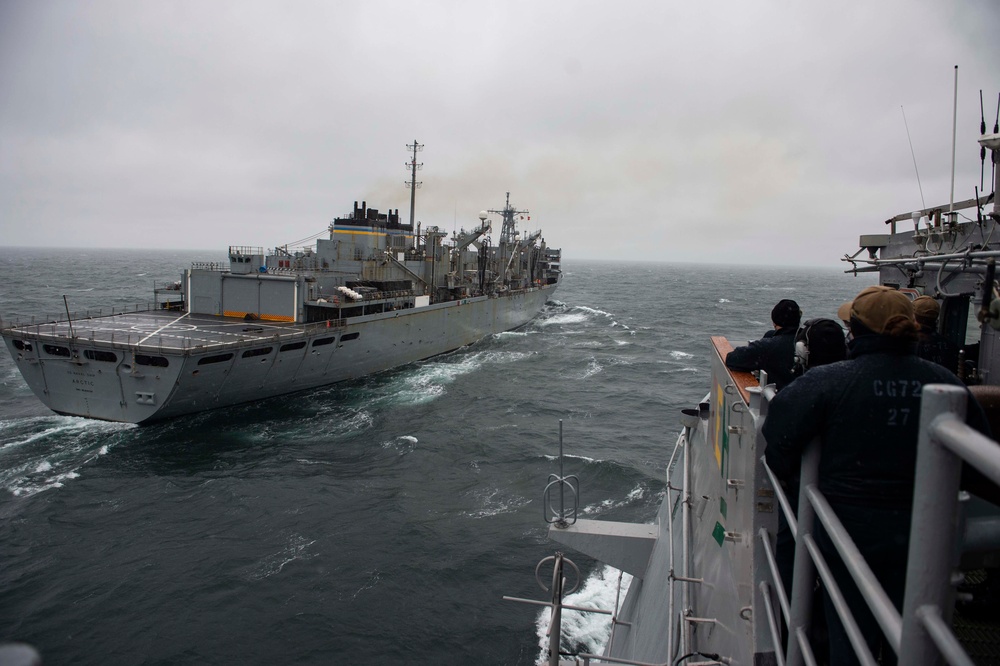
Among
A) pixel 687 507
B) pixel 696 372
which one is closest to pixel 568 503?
pixel 687 507

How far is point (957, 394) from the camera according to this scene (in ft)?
4.10

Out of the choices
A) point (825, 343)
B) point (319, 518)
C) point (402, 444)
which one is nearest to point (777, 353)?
point (825, 343)

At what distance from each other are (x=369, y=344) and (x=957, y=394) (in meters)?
28.4

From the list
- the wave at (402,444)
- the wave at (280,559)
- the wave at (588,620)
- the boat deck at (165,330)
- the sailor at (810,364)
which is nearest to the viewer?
the sailor at (810,364)

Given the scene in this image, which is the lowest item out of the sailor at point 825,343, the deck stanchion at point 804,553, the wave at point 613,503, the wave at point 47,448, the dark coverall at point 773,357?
the wave at point 47,448

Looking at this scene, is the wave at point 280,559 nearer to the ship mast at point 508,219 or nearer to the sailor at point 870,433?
the sailor at point 870,433

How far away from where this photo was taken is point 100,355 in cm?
2103

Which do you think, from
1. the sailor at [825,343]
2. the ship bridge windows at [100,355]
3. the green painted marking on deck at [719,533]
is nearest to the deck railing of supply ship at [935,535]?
the sailor at [825,343]

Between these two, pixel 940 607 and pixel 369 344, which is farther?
pixel 369 344

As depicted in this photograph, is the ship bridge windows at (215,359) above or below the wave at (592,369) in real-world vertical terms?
above

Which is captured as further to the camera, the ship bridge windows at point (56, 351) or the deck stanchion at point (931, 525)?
the ship bridge windows at point (56, 351)

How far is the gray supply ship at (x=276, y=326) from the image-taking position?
21.2 metres

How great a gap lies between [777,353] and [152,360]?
841 inches

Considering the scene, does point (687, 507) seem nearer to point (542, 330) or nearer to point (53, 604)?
point (53, 604)
